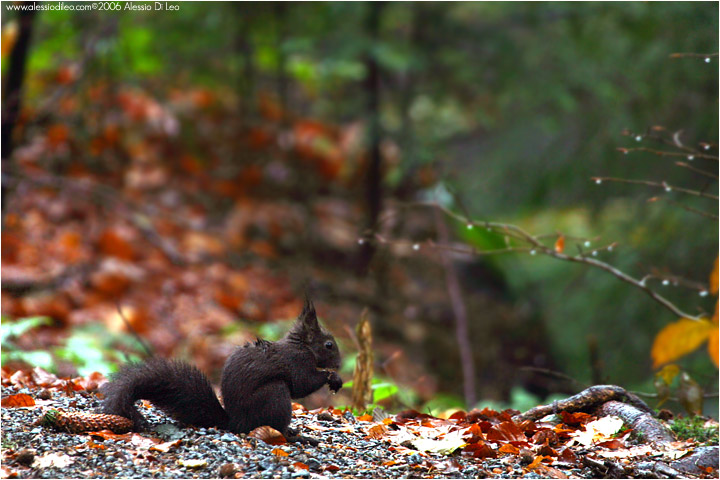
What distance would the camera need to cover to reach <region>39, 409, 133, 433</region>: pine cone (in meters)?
2.33

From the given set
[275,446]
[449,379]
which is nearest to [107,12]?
[449,379]

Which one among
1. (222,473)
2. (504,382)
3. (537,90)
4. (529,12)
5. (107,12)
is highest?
(529,12)

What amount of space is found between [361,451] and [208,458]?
0.52 m

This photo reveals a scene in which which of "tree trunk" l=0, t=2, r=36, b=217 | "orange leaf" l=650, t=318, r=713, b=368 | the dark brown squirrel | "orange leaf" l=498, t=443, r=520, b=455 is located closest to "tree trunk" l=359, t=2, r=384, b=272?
"tree trunk" l=0, t=2, r=36, b=217

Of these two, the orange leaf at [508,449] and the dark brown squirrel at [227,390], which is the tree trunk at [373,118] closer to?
the dark brown squirrel at [227,390]

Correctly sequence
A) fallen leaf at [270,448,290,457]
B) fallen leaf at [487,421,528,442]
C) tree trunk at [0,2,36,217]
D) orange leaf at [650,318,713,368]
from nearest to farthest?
fallen leaf at [270,448,290,457], fallen leaf at [487,421,528,442], orange leaf at [650,318,713,368], tree trunk at [0,2,36,217]

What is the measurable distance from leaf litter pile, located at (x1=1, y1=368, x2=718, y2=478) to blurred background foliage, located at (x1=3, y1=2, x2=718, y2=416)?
2.15 meters

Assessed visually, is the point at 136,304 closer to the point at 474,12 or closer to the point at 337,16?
the point at 337,16

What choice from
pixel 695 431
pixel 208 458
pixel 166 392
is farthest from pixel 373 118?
pixel 208 458

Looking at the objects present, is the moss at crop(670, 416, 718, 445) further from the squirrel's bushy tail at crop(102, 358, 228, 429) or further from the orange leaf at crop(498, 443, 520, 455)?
the squirrel's bushy tail at crop(102, 358, 228, 429)

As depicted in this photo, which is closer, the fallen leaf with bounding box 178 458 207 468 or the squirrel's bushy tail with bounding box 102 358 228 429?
the fallen leaf with bounding box 178 458 207 468

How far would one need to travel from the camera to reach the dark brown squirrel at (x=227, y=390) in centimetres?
236

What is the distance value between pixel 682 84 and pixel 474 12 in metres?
3.92

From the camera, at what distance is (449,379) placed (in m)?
6.95
